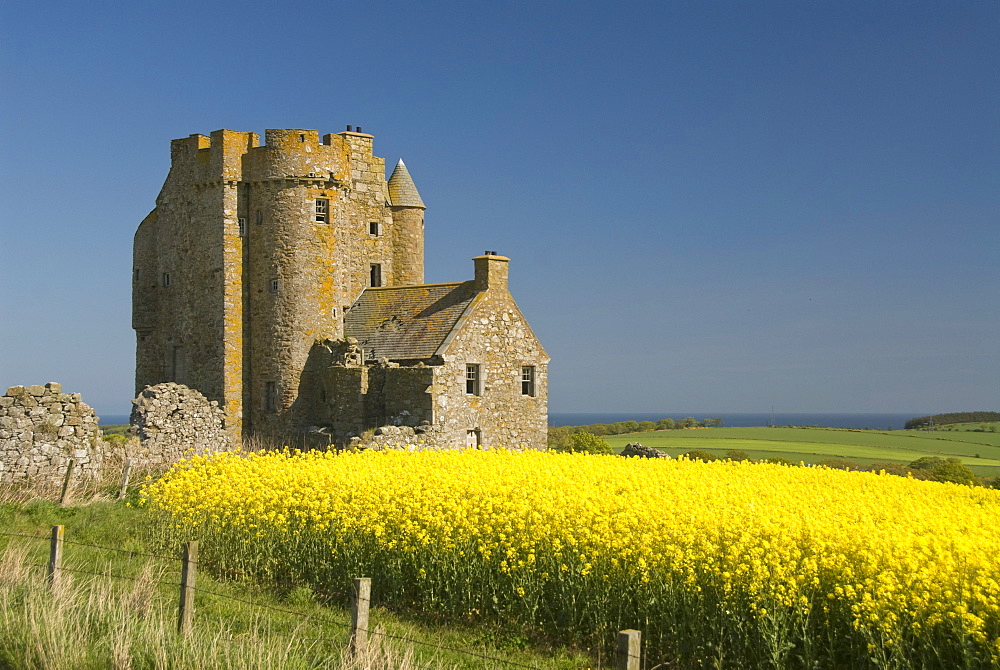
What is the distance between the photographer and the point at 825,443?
151ft

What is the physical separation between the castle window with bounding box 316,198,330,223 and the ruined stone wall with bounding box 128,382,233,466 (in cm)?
766

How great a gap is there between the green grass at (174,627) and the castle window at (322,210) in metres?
20.2

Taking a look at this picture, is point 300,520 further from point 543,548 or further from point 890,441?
point 890,441

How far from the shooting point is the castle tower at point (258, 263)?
3450cm

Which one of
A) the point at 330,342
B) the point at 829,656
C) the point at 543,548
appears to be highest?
the point at 330,342

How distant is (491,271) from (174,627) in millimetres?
22484

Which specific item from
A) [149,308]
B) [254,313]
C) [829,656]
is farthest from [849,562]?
[149,308]

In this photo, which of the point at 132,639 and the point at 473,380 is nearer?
the point at 132,639

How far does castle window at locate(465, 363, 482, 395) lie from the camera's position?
32.2 m

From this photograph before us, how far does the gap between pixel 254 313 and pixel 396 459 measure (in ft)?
50.0

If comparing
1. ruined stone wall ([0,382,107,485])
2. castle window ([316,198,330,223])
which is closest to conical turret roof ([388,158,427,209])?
castle window ([316,198,330,223])

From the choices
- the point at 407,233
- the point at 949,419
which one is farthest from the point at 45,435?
the point at 949,419

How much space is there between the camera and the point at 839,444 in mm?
45250

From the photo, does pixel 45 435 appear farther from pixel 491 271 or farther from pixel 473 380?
pixel 491 271
